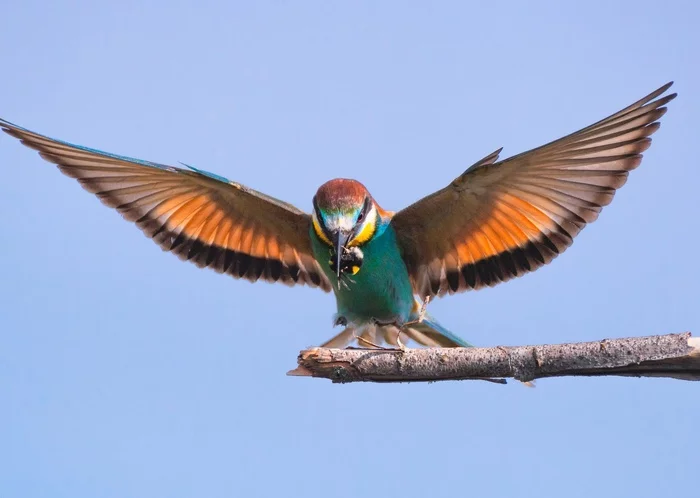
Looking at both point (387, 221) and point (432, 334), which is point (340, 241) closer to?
point (387, 221)

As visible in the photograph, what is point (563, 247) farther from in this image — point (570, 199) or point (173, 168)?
point (173, 168)

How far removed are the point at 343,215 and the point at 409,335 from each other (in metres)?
1.01

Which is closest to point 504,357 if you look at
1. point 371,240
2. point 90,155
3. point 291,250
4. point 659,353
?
point 659,353

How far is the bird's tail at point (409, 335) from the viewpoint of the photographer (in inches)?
201

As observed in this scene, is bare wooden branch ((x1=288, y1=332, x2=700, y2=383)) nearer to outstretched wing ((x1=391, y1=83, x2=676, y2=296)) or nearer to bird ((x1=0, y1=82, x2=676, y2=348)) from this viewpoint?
bird ((x1=0, y1=82, x2=676, y2=348))

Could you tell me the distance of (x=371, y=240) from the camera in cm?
482

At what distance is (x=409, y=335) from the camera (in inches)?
207

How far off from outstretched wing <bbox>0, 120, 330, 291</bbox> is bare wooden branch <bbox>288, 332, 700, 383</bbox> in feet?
4.73

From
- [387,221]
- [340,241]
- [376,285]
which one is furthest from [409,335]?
[340,241]

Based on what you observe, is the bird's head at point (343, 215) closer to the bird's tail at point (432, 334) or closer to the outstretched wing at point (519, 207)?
the outstretched wing at point (519, 207)

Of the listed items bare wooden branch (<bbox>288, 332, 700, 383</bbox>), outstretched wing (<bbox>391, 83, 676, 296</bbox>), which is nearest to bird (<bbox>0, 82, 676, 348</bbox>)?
outstretched wing (<bbox>391, 83, 676, 296</bbox>)

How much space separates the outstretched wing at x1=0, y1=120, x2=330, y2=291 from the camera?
5.09m

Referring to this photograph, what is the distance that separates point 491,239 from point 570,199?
0.51m

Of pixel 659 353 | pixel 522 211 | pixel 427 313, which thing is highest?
pixel 522 211
